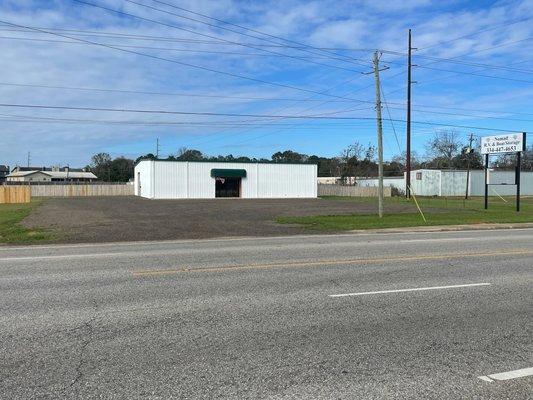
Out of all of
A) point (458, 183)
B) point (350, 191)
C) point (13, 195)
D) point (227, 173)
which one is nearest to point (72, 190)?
point (13, 195)

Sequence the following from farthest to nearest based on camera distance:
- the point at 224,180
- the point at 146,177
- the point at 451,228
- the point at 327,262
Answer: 1. the point at 146,177
2. the point at 224,180
3. the point at 451,228
4. the point at 327,262

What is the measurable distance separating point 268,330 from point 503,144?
33.7 m

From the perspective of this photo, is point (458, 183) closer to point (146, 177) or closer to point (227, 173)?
point (227, 173)

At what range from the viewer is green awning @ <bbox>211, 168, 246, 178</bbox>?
64938 millimetres

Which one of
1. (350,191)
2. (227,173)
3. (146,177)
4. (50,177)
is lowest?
(350,191)

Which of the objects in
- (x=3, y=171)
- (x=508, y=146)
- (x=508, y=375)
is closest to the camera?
(x=508, y=375)

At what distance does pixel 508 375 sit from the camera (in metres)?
4.49

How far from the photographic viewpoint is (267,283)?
8594 mm

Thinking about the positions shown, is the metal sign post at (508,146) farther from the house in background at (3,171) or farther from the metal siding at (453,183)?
the house in background at (3,171)

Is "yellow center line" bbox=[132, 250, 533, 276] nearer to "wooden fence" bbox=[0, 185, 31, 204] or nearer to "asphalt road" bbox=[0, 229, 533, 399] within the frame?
"asphalt road" bbox=[0, 229, 533, 399]

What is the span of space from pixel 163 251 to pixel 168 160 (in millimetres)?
50558

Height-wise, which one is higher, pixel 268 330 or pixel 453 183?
pixel 453 183

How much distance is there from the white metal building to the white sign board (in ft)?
114

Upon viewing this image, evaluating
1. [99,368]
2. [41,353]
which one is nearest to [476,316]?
[99,368]
